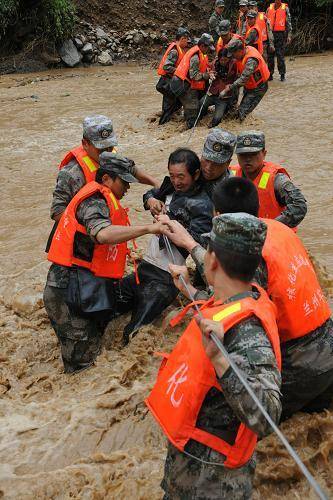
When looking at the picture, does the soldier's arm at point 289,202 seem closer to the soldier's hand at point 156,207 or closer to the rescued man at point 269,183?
the rescued man at point 269,183

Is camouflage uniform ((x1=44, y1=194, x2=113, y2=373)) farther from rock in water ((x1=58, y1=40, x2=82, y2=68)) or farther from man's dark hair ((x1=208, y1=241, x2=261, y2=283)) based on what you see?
rock in water ((x1=58, y1=40, x2=82, y2=68))

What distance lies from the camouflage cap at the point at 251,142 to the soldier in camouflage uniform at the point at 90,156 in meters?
0.77

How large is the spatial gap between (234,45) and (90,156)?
19.9 ft

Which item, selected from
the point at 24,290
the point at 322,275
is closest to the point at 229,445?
the point at 322,275

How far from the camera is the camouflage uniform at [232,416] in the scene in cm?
175

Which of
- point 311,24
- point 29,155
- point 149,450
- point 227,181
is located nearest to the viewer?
point 227,181

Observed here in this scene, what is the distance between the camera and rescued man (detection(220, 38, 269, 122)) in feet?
31.0

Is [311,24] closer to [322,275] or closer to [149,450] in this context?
[322,275]

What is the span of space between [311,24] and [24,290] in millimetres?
15738

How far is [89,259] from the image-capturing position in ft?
12.8

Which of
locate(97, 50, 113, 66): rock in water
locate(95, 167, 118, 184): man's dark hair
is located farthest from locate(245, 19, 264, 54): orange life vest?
locate(95, 167, 118, 184): man's dark hair

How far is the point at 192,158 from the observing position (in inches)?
146

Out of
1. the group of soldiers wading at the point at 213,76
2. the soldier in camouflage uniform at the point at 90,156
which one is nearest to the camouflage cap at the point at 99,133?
the soldier in camouflage uniform at the point at 90,156

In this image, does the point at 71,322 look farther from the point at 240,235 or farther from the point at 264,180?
the point at 240,235
